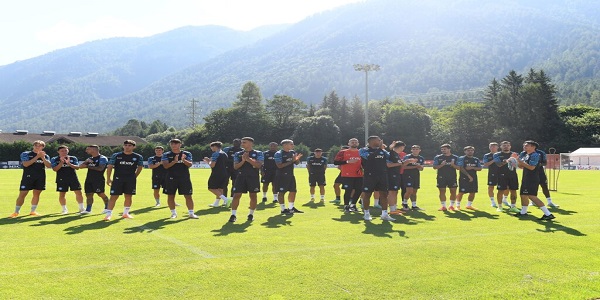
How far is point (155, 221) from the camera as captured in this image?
39.9ft

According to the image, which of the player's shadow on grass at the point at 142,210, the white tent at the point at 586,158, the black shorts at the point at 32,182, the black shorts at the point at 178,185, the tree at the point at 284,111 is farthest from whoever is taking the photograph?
the tree at the point at 284,111

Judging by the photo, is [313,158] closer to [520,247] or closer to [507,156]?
[507,156]

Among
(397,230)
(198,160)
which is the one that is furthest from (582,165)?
(397,230)

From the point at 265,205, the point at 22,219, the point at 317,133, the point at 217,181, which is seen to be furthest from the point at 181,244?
the point at 317,133

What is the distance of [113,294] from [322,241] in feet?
14.4

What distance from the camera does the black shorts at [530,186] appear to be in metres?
12.5

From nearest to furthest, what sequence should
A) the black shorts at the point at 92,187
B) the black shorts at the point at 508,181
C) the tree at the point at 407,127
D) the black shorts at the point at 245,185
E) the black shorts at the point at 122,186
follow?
the black shorts at the point at 245,185, the black shorts at the point at 122,186, the black shorts at the point at 92,187, the black shorts at the point at 508,181, the tree at the point at 407,127

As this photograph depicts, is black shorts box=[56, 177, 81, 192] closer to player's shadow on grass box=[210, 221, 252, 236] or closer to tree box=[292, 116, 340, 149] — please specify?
player's shadow on grass box=[210, 221, 252, 236]

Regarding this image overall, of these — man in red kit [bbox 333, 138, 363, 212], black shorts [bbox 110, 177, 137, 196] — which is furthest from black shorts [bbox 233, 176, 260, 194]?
man in red kit [bbox 333, 138, 363, 212]

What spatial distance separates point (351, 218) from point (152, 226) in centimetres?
507

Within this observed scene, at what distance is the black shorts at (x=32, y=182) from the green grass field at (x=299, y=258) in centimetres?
84

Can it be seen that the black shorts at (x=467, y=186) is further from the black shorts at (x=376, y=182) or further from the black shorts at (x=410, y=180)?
the black shorts at (x=376, y=182)

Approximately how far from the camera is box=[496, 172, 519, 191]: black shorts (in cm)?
1470

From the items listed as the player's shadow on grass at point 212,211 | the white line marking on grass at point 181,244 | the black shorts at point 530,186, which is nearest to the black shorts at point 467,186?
the black shorts at point 530,186
